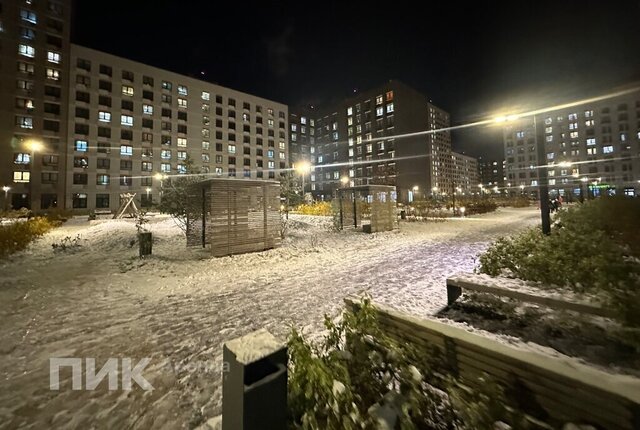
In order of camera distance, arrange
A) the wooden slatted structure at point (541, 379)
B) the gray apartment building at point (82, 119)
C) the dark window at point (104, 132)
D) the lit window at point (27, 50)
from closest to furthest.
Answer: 1. the wooden slatted structure at point (541, 379)
2. the gray apartment building at point (82, 119)
3. the lit window at point (27, 50)
4. the dark window at point (104, 132)

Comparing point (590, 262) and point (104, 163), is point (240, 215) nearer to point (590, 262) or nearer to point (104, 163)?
point (590, 262)

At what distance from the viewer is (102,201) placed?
46.8 meters

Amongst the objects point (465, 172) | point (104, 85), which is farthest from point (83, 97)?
point (465, 172)

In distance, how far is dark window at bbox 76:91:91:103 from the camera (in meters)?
45.3

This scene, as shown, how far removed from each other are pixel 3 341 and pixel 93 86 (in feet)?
201

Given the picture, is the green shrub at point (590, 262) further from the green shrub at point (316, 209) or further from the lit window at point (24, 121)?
the lit window at point (24, 121)

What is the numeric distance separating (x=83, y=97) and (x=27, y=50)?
355 inches

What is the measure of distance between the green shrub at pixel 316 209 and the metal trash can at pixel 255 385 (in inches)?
923

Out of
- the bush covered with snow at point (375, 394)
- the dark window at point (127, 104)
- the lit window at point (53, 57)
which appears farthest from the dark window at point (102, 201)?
the bush covered with snow at point (375, 394)

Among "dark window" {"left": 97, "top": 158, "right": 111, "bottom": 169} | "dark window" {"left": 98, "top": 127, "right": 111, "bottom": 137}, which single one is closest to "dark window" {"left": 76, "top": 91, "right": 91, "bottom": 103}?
"dark window" {"left": 98, "top": 127, "right": 111, "bottom": 137}

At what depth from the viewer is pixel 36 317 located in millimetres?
4742

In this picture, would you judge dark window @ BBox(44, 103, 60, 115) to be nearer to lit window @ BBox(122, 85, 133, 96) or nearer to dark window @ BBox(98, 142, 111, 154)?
dark window @ BBox(98, 142, 111, 154)

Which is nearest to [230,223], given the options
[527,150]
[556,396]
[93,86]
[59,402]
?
[59,402]

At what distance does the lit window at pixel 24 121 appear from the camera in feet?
134
